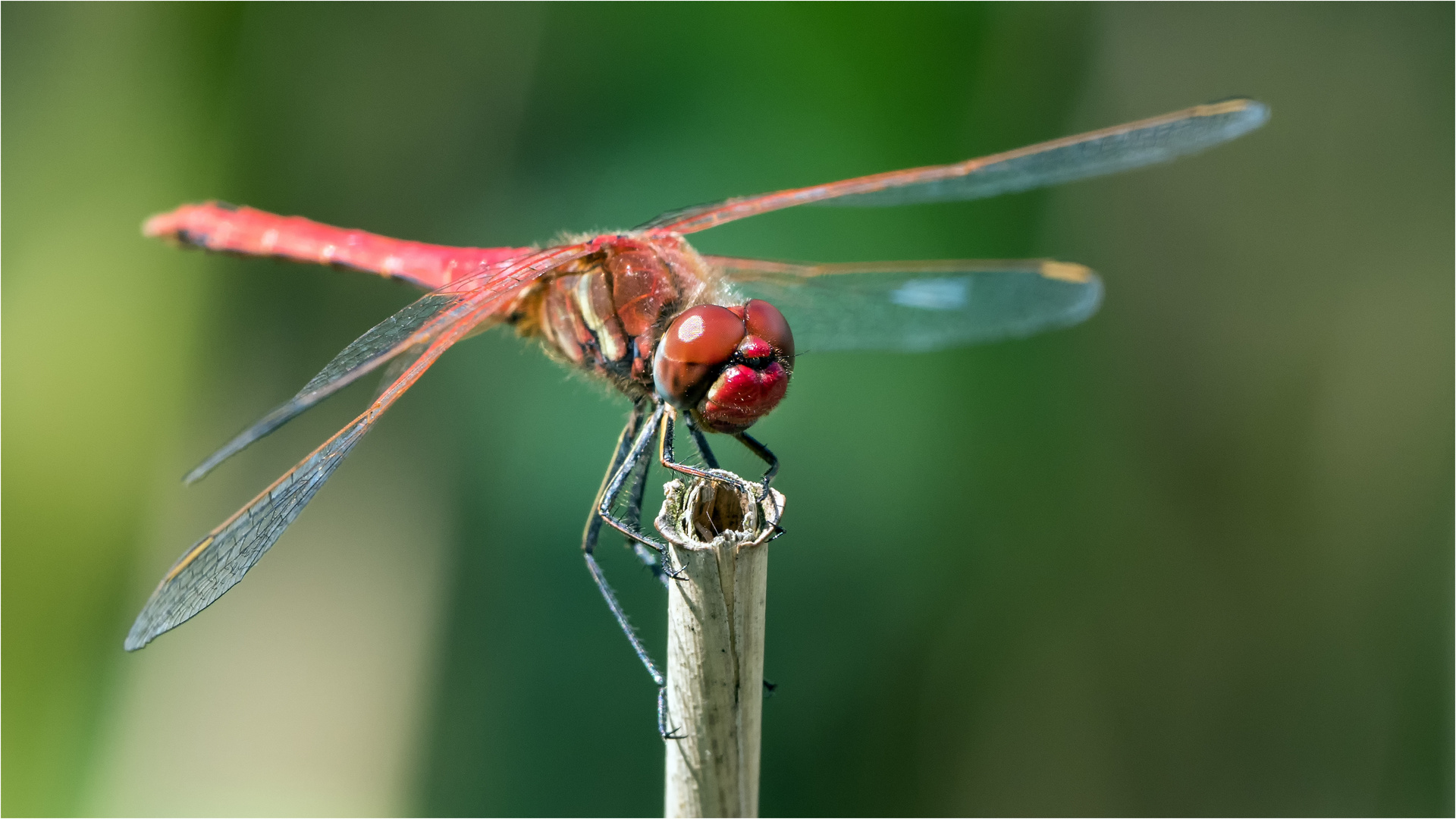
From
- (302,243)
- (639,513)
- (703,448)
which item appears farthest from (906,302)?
(302,243)

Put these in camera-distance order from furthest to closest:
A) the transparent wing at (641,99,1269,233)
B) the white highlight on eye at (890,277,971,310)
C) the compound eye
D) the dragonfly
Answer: the white highlight on eye at (890,277,971,310), the transparent wing at (641,99,1269,233), the compound eye, the dragonfly

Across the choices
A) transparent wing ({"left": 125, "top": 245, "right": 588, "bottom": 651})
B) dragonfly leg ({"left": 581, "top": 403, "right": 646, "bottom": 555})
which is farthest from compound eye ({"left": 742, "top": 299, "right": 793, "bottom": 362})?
transparent wing ({"left": 125, "top": 245, "right": 588, "bottom": 651})

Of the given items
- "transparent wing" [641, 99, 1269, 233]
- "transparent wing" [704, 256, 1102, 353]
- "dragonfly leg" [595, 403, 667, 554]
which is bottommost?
"dragonfly leg" [595, 403, 667, 554]

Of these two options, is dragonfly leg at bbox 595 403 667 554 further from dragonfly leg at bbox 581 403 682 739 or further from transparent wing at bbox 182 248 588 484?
transparent wing at bbox 182 248 588 484

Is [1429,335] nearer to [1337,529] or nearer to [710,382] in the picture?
[1337,529]

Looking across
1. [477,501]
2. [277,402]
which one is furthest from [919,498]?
[277,402]

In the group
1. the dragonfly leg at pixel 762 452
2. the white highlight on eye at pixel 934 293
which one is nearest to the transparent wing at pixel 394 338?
the dragonfly leg at pixel 762 452
